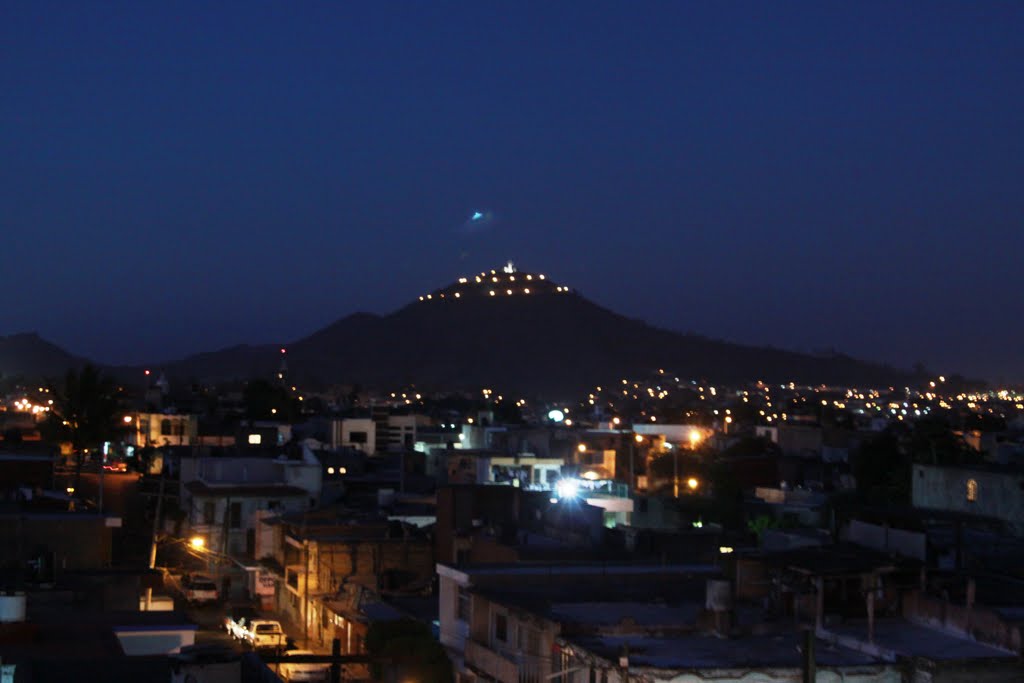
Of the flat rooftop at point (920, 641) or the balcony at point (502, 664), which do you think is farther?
the balcony at point (502, 664)

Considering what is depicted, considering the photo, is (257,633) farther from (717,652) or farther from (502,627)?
(717,652)

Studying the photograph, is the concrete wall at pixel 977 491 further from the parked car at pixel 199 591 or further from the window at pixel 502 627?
the window at pixel 502 627

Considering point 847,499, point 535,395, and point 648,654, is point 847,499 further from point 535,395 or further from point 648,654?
point 535,395

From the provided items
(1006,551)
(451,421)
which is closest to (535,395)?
(451,421)

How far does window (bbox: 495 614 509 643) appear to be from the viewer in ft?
61.4

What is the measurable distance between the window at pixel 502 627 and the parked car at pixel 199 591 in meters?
17.1

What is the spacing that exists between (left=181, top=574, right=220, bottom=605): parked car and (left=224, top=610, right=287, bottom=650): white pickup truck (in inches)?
113

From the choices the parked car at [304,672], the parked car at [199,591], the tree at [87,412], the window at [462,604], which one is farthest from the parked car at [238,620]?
the tree at [87,412]

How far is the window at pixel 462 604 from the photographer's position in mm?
21422

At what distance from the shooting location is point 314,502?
43.8 m

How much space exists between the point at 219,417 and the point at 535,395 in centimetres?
12801

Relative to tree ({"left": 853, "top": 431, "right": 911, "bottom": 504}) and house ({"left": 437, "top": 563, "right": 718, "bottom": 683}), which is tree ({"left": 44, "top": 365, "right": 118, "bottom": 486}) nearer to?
tree ({"left": 853, "top": 431, "right": 911, "bottom": 504})

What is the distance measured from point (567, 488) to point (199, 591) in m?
10.8

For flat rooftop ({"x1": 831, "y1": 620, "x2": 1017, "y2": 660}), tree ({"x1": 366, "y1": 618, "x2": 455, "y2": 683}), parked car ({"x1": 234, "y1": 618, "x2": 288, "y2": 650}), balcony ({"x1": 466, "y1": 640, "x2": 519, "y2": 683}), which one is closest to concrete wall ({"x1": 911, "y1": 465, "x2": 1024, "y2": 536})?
parked car ({"x1": 234, "y1": 618, "x2": 288, "y2": 650})
